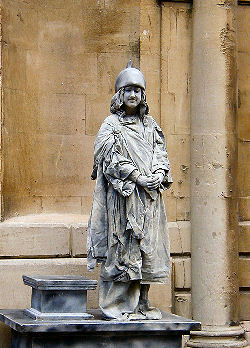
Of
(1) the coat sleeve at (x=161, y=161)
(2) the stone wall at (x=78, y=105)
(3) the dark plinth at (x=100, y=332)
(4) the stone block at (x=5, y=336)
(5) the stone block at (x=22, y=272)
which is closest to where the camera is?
(3) the dark plinth at (x=100, y=332)

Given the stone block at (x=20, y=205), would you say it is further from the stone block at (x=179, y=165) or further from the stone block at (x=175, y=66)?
the stone block at (x=175, y=66)

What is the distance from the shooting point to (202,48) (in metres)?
11.9

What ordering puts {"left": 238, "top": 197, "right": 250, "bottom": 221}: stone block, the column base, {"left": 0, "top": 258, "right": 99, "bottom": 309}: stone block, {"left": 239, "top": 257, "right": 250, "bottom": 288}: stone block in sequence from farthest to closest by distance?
{"left": 238, "top": 197, "right": 250, "bottom": 221}: stone block < {"left": 239, "top": 257, "right": 250, "bottom": 288}: stone block < the column base < {"left": 0, "top": 258, "right": 99, "bottom": 309}: stone block

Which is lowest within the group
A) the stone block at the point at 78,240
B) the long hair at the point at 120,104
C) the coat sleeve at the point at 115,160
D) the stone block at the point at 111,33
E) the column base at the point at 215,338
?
the column base at the point at 215,338

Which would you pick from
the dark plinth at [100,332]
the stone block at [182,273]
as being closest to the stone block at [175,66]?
the stone block at [182,273]

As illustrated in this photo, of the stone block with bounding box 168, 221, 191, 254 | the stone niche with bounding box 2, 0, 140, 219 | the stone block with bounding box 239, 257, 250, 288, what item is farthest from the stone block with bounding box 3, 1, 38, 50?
the stone block with bounding box 239, 257, 250, 288

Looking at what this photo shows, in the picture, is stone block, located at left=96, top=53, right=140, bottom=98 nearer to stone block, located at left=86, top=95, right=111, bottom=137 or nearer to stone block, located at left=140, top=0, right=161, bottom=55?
stone block, located at left=86, top=95, right=111, bottom=137

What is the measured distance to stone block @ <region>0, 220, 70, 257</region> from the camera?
37.7 feet

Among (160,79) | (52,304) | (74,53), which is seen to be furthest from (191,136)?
(52,304)

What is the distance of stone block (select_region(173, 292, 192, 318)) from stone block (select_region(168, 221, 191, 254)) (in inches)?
16.6

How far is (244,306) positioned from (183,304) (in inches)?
25.9

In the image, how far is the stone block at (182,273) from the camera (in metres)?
11.9

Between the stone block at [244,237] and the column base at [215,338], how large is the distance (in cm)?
82

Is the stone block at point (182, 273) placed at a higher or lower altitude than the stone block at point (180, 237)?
lower
